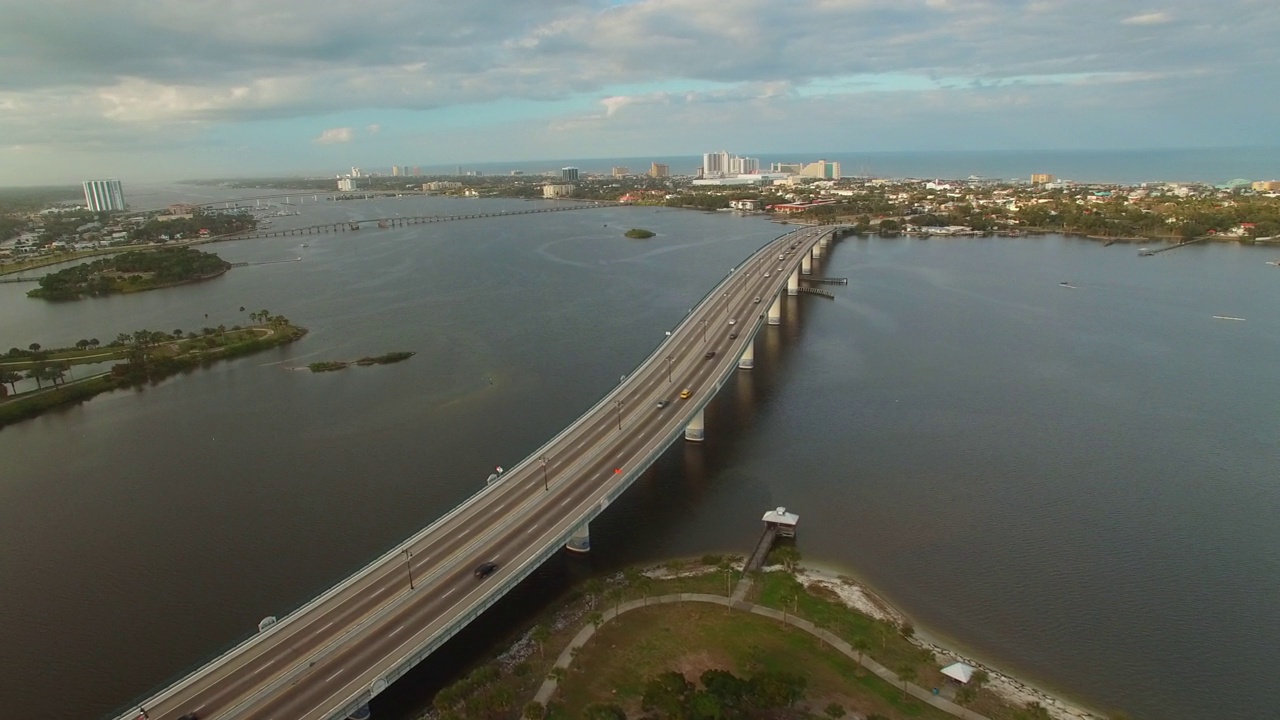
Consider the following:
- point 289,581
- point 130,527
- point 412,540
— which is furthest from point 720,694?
point 130,527

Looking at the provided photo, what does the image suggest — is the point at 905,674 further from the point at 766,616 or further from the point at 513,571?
the point at 513,571

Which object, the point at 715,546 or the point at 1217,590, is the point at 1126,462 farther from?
the point at 715,546

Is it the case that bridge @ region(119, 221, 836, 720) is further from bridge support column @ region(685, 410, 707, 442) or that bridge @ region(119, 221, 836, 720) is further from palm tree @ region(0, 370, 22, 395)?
palm tree @ region(0, 370, 22, 395)

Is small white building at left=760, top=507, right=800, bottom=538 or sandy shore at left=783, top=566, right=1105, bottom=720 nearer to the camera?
sandy shore at left=783, top=566, right=1105, bottom=720

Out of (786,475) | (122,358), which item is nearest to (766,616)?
(786,475)

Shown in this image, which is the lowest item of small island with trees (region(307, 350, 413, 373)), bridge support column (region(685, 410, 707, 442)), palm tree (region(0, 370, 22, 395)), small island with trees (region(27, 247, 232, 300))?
bridge support column (region(685, 410, 707, 442))

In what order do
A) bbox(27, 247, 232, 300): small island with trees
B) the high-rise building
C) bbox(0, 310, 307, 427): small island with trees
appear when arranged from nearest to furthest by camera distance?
bbox(0, 310, 307, 427): small island with trees, bbox(27, 247, 232, 300): small island with trees, the high-rise building

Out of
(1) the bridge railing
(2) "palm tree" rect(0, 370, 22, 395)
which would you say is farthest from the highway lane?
(2) "palm tree" rect(0, 370, 22, 395)
